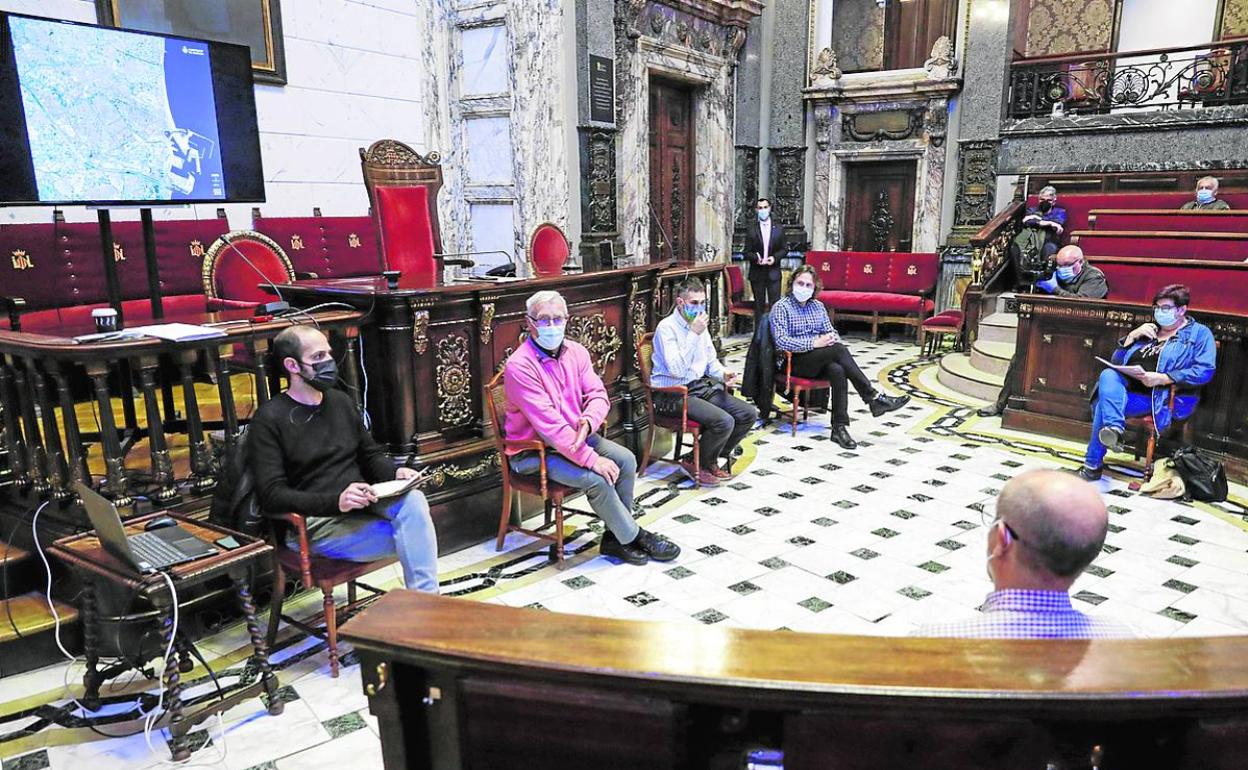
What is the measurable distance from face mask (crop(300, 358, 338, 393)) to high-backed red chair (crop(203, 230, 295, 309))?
76.3 inches

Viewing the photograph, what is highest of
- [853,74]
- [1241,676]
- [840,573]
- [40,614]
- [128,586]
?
[853,74]

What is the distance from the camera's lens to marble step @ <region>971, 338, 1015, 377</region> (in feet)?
24.8

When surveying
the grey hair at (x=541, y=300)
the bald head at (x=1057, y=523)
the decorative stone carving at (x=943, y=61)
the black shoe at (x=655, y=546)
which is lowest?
the black shoe at (x=655, y=546)

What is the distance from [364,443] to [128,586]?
3.33 ft

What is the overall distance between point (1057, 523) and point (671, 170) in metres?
8.74

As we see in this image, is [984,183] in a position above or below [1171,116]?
below

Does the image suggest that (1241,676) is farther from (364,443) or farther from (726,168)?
(726,168)

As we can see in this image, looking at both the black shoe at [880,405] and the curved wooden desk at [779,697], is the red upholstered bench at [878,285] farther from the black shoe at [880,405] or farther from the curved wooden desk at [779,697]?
the curved wooden desk at [779,697]

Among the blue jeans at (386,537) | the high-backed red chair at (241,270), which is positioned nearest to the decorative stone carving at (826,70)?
the high-backed red chair at (241,270)

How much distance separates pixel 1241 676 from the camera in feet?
3.27

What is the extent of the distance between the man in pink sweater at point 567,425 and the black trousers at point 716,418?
1.03 meters

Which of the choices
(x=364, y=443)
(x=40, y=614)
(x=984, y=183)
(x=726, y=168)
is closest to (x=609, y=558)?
(x=364, y=443)

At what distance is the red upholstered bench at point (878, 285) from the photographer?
9.89 meters

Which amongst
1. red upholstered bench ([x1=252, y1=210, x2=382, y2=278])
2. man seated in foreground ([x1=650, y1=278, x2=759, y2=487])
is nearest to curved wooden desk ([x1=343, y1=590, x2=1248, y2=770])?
man seated in foreground ([x1=650, y1=278, x2=759, y2=487])
